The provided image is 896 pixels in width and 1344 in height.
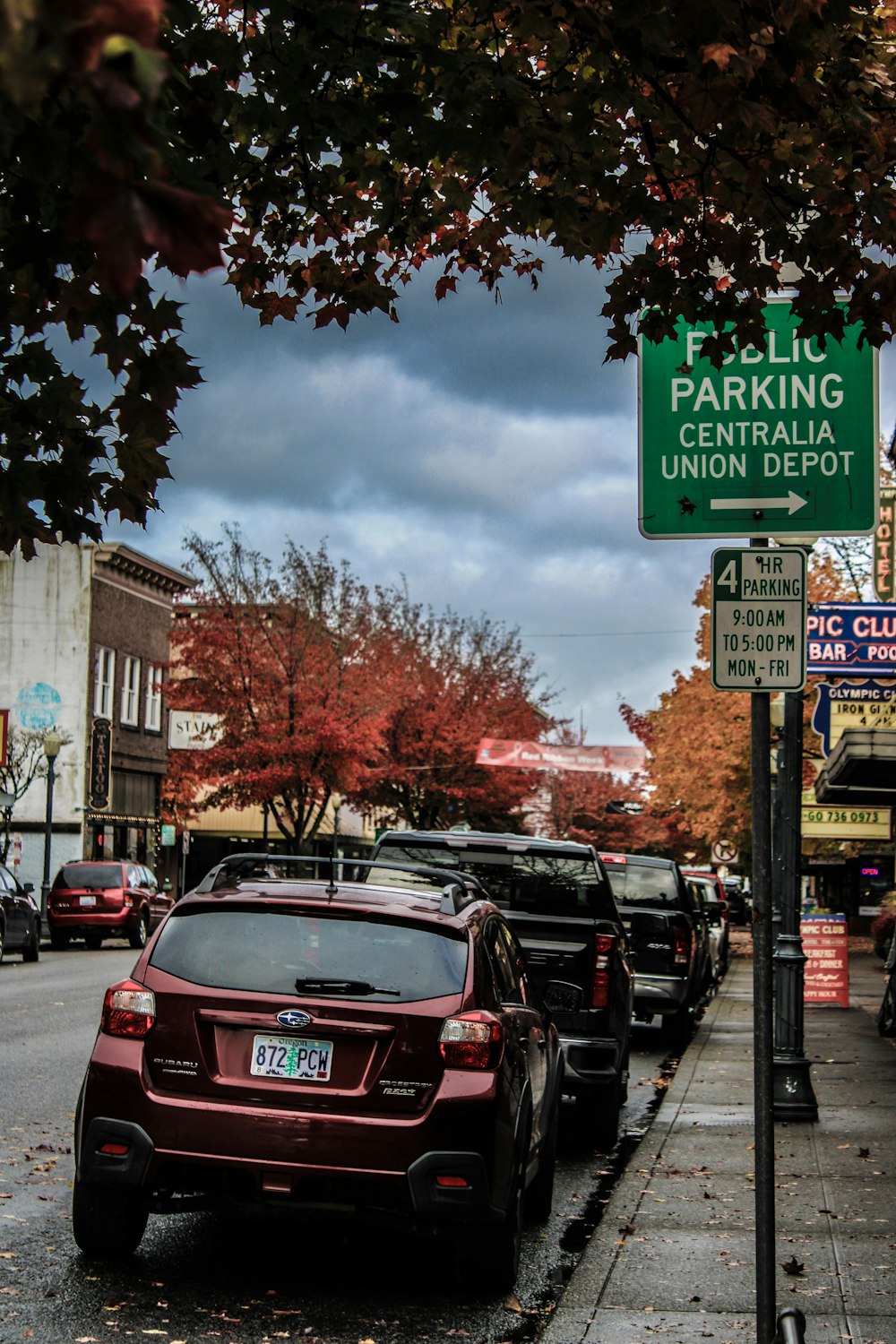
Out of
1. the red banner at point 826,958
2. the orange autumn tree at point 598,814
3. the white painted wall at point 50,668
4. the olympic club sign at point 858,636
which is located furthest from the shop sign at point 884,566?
the orange autumn tree at point 598,814

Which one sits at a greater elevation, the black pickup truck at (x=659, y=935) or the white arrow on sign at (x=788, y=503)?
the white arrow on sign at (x=788, y=503)

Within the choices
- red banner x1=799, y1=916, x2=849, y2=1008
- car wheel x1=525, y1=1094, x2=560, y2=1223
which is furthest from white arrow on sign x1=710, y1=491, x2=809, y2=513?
red banner x1=799, y1=916, x2=849, y2=1008

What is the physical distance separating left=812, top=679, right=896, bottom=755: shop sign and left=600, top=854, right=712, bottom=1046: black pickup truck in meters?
4.88

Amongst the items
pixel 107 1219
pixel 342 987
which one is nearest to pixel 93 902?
pixel 107 1219

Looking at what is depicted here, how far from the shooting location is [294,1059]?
6.76 meters

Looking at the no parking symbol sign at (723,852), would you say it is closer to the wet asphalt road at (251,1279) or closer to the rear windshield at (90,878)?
the rear windshield at (90,878)

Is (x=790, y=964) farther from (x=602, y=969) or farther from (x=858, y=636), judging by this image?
(x=858, y=636)

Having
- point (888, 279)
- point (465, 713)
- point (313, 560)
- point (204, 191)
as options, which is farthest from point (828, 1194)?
point (465, 713)

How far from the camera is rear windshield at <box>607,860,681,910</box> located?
65.9 ft

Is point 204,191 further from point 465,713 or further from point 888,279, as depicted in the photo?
point 465,713

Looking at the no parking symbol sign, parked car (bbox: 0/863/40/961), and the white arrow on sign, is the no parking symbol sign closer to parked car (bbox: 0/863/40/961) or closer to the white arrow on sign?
parked car (bbox: 0/863/40/961)

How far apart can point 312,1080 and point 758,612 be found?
2465mm

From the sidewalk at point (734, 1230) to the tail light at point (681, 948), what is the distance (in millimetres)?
3985

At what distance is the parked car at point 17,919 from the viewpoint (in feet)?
90.8
